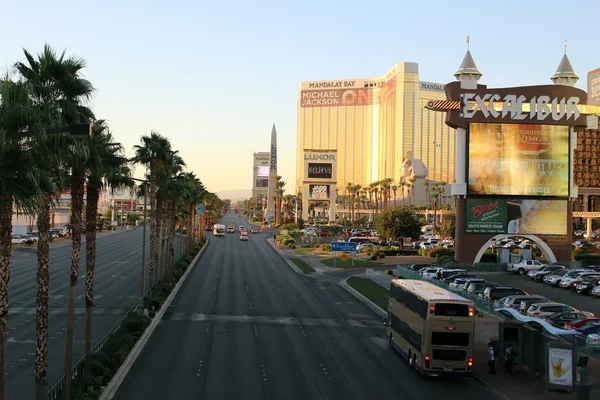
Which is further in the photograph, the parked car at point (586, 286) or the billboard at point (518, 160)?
the billboard at point (518, 160)

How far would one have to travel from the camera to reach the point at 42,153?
47.4ft

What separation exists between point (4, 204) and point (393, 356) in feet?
68.5

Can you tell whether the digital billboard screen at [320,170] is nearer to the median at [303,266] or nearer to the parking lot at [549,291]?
the median at [303,266]

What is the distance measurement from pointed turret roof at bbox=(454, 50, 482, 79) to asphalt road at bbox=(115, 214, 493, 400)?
3195cm

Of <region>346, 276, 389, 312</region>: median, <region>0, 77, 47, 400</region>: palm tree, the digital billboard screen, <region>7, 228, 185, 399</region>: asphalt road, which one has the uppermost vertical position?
the digital billboard screen

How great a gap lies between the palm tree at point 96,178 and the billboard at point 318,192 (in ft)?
452

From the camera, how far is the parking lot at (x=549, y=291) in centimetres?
4518

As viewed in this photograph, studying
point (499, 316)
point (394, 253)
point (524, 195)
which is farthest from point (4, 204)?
point (394, 253)

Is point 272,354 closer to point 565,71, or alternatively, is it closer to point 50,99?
point 50,99

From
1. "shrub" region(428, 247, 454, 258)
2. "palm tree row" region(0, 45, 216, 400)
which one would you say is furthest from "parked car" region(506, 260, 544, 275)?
"palm tree row" region(0, 45, 216, 400)

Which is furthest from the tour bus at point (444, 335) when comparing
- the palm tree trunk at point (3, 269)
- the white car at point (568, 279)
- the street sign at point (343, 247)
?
the street sign at point (343, 247)

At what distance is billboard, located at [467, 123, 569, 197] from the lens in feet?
217

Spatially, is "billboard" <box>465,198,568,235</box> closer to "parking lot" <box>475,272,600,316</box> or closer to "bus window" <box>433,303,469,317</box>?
"parking lot" <box>475,272,600,316</box>

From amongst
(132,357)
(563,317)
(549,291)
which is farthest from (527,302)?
(132,357)
